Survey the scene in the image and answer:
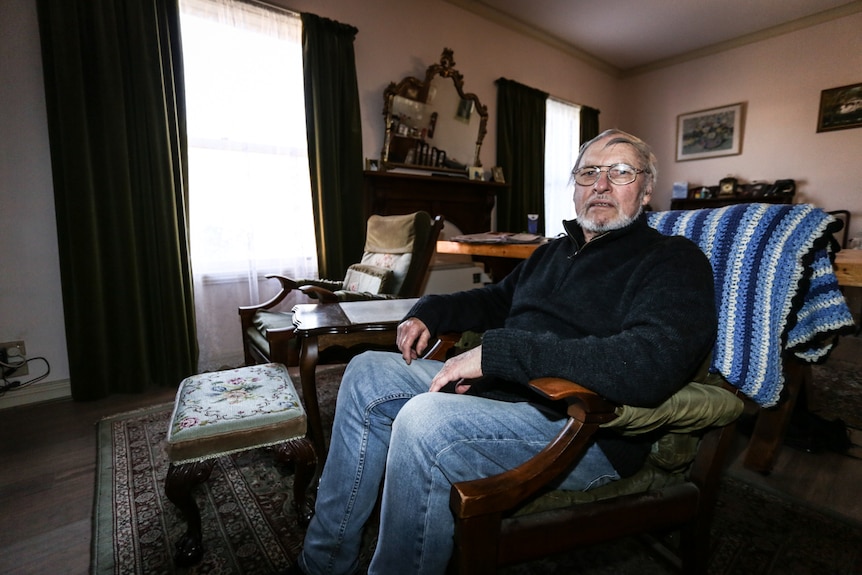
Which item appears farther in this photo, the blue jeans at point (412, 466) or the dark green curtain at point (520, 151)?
the dark green curtain at point (520, 151)

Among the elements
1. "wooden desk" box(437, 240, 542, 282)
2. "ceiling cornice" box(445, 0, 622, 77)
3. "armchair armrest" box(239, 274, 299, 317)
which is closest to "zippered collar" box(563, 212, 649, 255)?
"wooden desk" box(437, 240, 542, 282)

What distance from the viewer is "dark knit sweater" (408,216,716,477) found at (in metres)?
0.74

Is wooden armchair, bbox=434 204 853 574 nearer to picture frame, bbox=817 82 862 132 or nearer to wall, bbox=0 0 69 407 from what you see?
wall, bbox=0 0 69 407

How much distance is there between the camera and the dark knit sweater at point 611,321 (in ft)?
2.43

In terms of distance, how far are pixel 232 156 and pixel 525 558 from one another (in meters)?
2.62

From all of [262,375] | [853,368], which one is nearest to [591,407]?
[262,375]

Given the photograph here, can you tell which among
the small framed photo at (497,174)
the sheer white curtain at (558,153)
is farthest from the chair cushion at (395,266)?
the sheer white curtain at (558,153)

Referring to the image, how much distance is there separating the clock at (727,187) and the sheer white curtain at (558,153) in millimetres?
1551

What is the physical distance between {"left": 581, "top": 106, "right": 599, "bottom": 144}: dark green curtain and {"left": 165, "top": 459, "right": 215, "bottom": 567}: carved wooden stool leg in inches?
193

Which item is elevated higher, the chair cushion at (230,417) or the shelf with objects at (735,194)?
the shelf with objects at (735,194)

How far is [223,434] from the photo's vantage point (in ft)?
3.59

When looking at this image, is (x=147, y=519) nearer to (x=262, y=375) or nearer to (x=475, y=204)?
(x=262, y=375)

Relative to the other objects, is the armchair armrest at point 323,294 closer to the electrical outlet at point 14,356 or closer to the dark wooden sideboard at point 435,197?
the dark wooden sideboard at point 435,197

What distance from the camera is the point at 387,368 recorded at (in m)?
1.13
